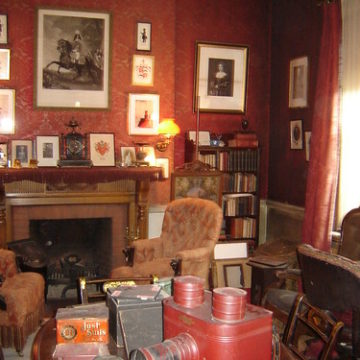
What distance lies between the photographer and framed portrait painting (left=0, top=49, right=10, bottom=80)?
502 cm

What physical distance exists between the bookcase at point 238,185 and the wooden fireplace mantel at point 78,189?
803 millimetres

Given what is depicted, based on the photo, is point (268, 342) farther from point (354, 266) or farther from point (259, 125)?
point (259, 125)

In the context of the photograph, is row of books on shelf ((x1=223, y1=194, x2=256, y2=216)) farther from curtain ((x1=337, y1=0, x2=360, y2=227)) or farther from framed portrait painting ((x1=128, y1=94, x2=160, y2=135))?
curtain ((x1=337, y1=0, x2=360, y2=227))

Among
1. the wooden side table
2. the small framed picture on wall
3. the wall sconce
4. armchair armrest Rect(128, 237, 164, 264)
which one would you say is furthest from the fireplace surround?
the wooden side table

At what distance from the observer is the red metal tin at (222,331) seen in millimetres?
1351

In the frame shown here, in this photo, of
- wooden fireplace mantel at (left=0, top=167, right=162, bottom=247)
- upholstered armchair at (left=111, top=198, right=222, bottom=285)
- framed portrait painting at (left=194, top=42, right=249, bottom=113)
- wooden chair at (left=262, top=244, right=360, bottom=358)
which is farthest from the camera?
framed portrait painting at (left=194, top=42, right=249, bottom=113)

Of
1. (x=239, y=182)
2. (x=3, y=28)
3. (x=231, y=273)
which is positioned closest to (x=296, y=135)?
(x=239, y=182)

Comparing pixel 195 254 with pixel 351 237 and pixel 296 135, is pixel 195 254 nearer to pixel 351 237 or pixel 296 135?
pixel 351 237

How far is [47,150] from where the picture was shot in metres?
5.16

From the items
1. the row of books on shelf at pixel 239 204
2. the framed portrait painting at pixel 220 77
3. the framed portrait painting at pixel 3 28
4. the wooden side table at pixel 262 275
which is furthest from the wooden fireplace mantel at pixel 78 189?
the wooden side table at pixel 262 275

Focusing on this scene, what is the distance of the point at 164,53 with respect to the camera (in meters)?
5.46

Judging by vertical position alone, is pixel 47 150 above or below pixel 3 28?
below

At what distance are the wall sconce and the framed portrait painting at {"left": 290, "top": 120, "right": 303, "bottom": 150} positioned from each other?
1396mm

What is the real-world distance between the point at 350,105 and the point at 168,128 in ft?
6.51
